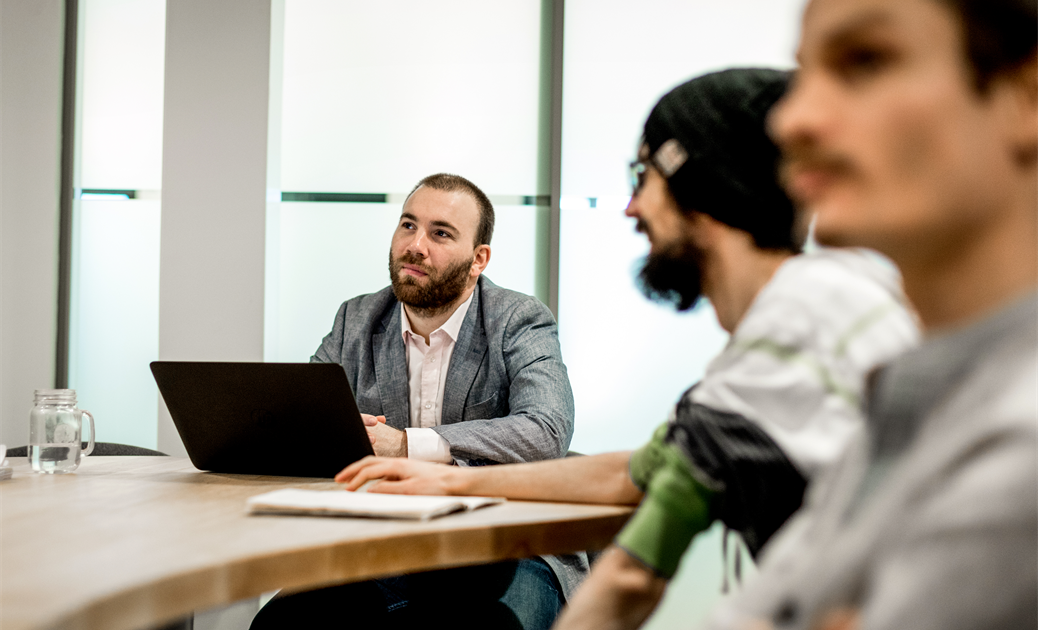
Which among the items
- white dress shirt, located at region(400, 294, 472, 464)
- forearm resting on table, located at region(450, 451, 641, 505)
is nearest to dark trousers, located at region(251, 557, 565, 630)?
forearm resting on table, located at region(450, 451, 641, 505)

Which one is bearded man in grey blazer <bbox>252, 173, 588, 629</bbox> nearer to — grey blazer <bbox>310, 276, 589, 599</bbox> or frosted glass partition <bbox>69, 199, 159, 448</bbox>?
grey blazer <bbox>310, 276, 589, 599</bbox>

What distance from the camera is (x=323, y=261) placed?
3330mm

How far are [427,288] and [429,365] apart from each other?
211 mm

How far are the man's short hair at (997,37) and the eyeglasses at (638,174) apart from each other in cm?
74

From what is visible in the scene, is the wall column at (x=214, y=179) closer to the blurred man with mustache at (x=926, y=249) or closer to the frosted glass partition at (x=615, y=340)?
the frosted glass partition at (x=615, y=340)

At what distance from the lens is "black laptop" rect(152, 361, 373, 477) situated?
1.38 metres

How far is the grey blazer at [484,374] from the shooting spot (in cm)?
174

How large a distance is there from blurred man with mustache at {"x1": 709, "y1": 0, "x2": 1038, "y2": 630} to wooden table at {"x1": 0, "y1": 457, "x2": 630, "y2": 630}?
54 centimetres

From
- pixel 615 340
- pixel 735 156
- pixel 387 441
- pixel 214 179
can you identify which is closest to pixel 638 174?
pixel 735 156

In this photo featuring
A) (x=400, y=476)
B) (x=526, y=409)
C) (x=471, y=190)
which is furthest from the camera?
(x=471, y=190)

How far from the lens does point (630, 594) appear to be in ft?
2.87

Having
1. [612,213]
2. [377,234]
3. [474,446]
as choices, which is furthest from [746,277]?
[377,234]

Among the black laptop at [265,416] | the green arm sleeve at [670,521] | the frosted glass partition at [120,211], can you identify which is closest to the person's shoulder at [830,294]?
the green arm sleeve at [670,521]

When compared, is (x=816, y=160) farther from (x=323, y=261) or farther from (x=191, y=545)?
(x=323, y=261)
